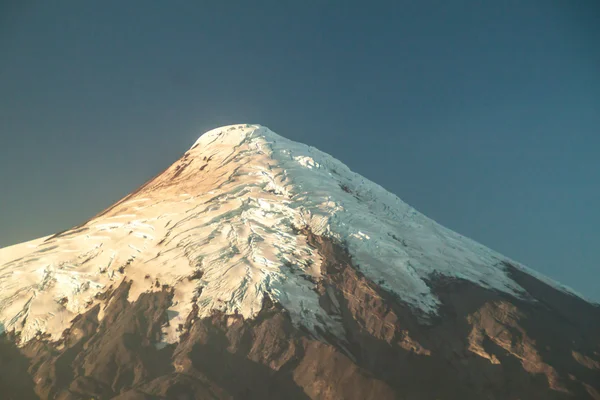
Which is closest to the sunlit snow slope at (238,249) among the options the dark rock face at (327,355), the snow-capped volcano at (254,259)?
the snow-capped volcano at (254,259)

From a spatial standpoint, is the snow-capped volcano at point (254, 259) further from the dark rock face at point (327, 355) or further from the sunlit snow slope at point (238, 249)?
the dark rock face at point (327, 355)

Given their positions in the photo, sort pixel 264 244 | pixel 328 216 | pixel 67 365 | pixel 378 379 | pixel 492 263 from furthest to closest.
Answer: pixel 492 263 < pixel 328 216 < pixel 264 244 < pixel 67 365 < pixel 378 379

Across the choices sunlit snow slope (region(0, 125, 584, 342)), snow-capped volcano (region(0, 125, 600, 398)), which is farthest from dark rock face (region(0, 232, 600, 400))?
sunlit snow slope (region(0, 125, 584, 342))

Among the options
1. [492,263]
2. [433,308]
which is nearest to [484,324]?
[433,308]

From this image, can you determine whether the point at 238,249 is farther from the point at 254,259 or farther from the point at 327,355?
the point at 327,355

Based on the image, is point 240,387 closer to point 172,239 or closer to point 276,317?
point 276,317

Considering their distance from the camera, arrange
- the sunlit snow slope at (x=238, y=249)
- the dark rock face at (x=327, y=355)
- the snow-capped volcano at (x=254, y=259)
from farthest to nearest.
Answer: the sunlit snow slope at (x=238, y=249) < the snow-capped volcano at (x=254, y=259) < the dark rock face at (x=327, y=355)

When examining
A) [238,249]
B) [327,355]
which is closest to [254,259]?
[238,249]
